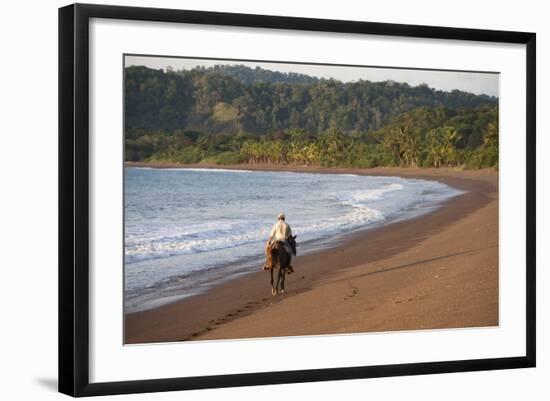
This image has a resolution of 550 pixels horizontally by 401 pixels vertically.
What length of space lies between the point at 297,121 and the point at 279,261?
128 centimetres

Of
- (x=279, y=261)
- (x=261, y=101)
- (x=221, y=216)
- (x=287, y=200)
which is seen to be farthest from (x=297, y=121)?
(x=279, y=261)

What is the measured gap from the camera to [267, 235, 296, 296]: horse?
11109mm

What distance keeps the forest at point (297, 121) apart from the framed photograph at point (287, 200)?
0.06 ft

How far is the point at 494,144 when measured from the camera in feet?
39.9

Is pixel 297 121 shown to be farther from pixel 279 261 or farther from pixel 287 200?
pixel 279 261

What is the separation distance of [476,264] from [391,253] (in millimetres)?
956

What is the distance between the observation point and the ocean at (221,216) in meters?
10.6

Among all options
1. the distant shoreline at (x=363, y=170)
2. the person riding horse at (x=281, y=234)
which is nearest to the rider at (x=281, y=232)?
the person riding horse at (x=281, y=234)

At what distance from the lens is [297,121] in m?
11.4

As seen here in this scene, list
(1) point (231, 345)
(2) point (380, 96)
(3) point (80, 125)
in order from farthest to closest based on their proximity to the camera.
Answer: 1. (2) point (380, 96)
2. (1) point (231, 345)
3. (3) point (80, 125)

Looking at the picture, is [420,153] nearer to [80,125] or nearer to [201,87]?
[201,87]

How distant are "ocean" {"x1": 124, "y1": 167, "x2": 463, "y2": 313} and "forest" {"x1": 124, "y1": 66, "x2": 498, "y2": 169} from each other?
0.59 feet

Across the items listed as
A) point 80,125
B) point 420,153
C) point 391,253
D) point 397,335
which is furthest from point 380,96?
point 80,125

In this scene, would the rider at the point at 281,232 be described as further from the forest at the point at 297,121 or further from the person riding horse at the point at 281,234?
the forest at the point at 297,121
